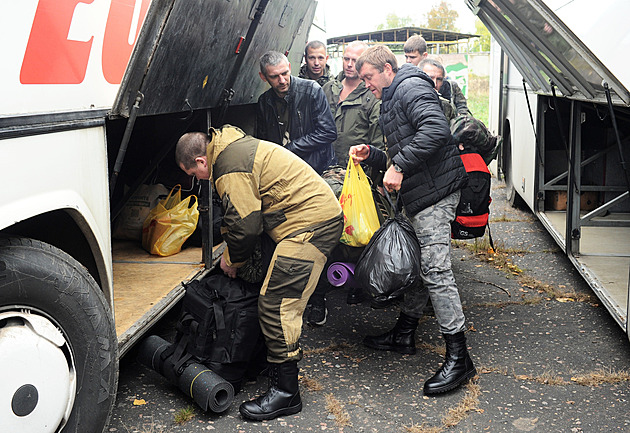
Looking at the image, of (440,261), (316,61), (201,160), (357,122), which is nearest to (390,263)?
(440,261)

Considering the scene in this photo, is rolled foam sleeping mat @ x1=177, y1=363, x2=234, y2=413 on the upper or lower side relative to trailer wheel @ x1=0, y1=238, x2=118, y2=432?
lower

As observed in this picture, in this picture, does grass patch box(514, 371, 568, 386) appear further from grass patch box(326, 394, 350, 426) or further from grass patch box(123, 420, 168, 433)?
grass patch box(123, 420, 168, 433)

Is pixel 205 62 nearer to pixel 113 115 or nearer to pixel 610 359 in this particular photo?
pixel 113 115

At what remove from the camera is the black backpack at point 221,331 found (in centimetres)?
353

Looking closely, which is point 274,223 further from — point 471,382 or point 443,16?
point 443,16

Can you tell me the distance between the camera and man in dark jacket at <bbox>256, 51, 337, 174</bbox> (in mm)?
5156

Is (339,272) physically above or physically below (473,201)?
below

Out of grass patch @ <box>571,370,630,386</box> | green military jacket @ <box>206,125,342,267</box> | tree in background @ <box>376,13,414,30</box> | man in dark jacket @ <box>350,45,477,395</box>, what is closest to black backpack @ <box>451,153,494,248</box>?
man in dark jacket @ <box>350,45,477,395</box>

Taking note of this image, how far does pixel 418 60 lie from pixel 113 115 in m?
4.04

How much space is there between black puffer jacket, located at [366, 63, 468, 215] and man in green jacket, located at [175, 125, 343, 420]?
0.57 metres

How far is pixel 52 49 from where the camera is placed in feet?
7.68

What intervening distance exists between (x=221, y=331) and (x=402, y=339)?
1.22 meters

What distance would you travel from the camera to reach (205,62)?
3928mm

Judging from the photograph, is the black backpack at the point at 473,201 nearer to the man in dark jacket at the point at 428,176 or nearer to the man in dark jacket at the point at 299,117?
the man in dark jacket at the point at 428,176
